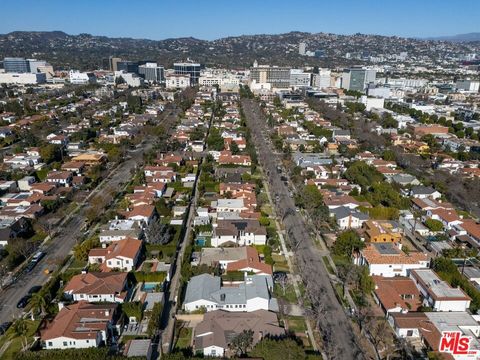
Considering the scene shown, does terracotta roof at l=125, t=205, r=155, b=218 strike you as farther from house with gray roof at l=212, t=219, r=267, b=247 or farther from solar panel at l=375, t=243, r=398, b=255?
solar panel at l=375, t=243, r=398, b=255

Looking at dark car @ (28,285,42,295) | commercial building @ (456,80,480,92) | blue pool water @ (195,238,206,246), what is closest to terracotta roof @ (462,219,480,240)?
blue pool water @ (195,238,206,246)

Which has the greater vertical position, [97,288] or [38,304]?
[97,288]

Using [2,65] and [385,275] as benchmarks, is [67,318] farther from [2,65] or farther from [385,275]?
[2,65]

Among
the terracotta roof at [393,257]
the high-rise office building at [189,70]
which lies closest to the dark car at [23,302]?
the terracotta roof at [393,257]

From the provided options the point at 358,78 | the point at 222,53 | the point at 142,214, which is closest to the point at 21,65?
the point at 358,78

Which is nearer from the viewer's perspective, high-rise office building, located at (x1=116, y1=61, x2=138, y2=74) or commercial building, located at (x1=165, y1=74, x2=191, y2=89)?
commercial building, located at (x1=165, y1=74, x2=191, y2=89)

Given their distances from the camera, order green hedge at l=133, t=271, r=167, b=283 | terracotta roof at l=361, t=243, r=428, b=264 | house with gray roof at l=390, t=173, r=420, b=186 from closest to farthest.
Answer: green hedge at l=133, t=271, r=167, b=283
terracotta roof at l=361, t=243, r=428, b=264
house with gray roof at l=390, t=173, r=420, b=186

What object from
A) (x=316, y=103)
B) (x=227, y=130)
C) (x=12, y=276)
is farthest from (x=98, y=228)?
(x=316, y=103)

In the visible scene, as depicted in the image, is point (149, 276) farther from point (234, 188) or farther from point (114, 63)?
point (114, 63)
